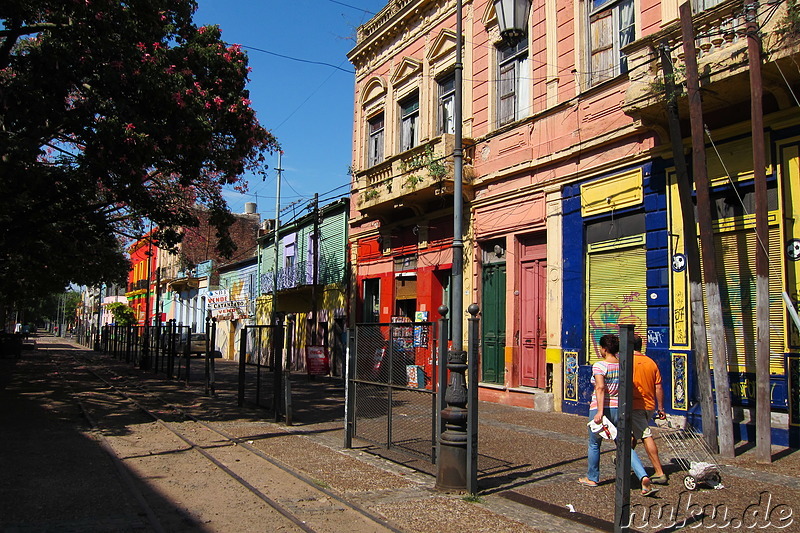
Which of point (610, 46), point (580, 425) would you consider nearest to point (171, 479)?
point (580, 425)

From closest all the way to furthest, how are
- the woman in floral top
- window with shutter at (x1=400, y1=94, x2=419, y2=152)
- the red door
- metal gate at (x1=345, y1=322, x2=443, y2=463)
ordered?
the woman in floral top < metal gate at (x1=345, y1=322, x2=443, y2=463) < the red door < window with shutter at (x1=400, y1=94, x2=419, y2=152)

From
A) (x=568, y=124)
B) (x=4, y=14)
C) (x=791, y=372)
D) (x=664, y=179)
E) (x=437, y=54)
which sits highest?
(x=437, y=54)

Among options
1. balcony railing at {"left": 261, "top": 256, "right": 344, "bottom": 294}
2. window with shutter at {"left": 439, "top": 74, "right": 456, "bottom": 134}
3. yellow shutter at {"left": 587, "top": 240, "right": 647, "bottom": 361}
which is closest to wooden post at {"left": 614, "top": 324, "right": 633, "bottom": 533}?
yellow shutter at {"left": 587, "top": 240, "right": 647, "bottom": 361}

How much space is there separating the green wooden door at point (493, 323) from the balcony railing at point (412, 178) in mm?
2422

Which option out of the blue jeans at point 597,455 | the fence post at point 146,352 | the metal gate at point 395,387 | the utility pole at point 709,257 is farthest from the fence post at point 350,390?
the fence post at point 146,352

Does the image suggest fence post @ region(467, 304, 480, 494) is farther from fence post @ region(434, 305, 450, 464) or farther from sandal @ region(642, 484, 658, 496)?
sandal @ region(642, 484, 658, 496)

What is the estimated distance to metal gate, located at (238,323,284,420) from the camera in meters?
12.3

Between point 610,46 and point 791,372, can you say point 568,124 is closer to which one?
point 610,46

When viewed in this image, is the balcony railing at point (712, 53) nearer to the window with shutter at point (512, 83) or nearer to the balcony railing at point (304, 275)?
the window with shutter at point (512, 83)

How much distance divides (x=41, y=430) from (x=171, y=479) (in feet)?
15.8

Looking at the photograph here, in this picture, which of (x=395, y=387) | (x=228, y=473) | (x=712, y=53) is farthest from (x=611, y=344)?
(x=712, y=53)

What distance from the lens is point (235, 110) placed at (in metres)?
13.1

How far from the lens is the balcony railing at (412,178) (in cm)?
1662

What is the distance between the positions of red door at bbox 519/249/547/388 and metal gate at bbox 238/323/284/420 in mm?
5812
